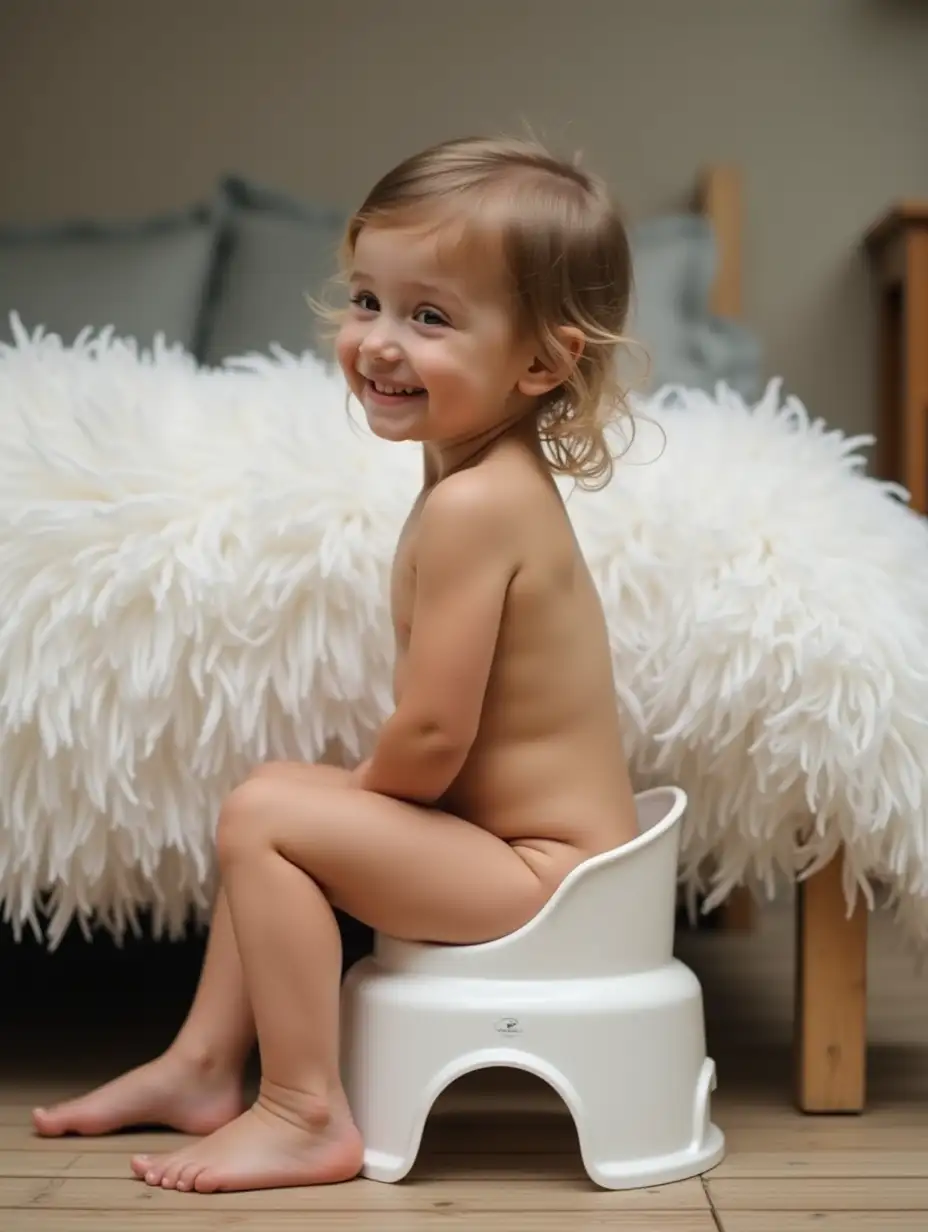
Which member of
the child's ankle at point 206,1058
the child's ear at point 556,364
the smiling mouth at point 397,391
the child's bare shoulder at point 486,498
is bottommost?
the child's ankle at point 206,1058

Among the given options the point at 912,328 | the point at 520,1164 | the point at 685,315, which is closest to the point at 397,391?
the point at 520,1164

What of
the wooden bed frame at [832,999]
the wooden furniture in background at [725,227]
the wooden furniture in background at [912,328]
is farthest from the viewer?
the wooden furniture in background at [725,227]

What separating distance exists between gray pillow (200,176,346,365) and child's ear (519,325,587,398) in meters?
0.89

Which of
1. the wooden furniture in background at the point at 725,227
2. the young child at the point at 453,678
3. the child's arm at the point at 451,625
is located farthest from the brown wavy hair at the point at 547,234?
the wooden furniture in background at the point at 725,227

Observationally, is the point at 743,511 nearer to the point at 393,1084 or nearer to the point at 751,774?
the point at 751,774

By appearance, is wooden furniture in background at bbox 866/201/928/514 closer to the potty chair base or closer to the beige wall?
the beige wall

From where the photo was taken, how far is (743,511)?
1150 mm

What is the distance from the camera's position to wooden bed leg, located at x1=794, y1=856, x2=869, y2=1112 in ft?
3.79

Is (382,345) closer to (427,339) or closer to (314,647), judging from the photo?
(427,339)

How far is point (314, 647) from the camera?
1106 mm

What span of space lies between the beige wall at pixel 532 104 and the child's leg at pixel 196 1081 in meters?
1.46

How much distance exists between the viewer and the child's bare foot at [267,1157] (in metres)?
0.98

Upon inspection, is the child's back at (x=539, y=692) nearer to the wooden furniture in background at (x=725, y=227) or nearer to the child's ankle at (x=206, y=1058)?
the child's ankle at (x=206, y=1058)

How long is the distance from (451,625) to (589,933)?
21cm
